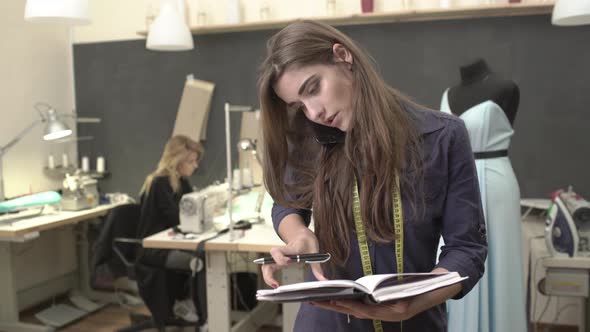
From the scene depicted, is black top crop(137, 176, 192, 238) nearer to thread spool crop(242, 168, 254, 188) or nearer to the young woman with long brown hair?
thread spool crop(242, 168, 254, 188)

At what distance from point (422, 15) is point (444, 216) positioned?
2.96m

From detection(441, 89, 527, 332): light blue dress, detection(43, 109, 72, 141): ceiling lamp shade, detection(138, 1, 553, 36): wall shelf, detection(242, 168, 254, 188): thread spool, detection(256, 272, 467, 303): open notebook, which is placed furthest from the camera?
detection(242, 168, 254, 188): thread spool

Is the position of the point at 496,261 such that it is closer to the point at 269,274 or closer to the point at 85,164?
the point at 269,274

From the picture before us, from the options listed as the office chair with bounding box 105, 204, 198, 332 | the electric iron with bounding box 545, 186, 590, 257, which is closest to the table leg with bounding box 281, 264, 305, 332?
the office chair with bounding box 105, 204, 198, 332

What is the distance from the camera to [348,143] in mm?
1107

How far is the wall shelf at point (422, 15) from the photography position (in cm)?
354

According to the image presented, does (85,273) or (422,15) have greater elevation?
(422,15)

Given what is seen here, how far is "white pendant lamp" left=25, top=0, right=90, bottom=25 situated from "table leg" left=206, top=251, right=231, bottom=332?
1.38 metres

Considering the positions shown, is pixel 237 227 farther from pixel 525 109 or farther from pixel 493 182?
pixel 525 109

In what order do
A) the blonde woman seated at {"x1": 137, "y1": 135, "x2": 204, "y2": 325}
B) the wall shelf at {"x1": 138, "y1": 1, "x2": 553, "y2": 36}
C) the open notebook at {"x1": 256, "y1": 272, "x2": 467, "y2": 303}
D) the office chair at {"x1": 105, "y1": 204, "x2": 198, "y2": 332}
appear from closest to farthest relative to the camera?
the open notebook at {"x1": 256, "y1": 272, "x2": 467, "y2": 303} < the blonde woman seated at {"x1": 137, "y1": 135, "x2": 204, "y2": 325} < the office chair at {"x1": 105, "y1": 204, "x2": 198, "y2": 332} < the wall shelf at {"x1": 138, "y1": 1, "x2": 553, "y2": 36}

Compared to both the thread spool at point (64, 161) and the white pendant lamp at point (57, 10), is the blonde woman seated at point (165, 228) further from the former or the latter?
the thread spool at point (64, 161)

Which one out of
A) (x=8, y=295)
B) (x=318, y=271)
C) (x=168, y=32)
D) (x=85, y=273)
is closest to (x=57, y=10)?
(x=168, y=32)

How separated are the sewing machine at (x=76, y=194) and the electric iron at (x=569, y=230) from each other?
117 inches

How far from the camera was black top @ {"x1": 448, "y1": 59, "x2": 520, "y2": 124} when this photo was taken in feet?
8.21
